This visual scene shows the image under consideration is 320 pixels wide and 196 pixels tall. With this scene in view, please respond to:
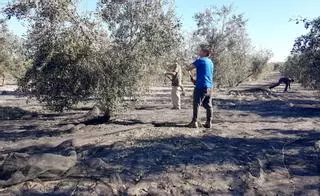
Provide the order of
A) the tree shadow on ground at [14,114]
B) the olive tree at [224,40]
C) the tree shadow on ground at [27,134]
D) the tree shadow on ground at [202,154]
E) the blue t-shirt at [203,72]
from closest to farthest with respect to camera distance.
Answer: the tree shadow on ground at [202,154] → the blue t-shirt at [203,72] → the tree shadow on ground at [27,134] → the tree shadow on ground at [14,114] → the olive tree at [224,40]

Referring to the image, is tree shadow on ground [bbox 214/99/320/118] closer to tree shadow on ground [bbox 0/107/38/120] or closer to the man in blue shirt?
the man in blue shirt

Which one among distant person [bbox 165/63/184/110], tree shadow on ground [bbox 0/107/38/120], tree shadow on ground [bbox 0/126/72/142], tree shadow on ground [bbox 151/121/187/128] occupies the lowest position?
tree shadow on ground [bbox 0/126/72/142]

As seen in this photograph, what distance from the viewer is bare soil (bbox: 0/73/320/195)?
6285 millimetres

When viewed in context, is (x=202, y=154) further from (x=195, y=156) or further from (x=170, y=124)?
(x=170, y=124)

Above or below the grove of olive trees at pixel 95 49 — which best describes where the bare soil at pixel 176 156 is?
below

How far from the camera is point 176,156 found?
25.2 ft

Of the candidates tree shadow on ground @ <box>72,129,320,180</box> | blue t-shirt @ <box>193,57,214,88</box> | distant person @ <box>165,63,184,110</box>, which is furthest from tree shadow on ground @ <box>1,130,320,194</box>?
distant person @ <box>165,63,184,110</box>

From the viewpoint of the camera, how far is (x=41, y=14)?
11.1 m

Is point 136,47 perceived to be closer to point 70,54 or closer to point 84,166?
point 70,54

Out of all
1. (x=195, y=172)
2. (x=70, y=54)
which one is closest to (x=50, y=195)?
(x=195, y=172)

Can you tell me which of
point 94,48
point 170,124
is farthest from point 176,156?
point 94,48

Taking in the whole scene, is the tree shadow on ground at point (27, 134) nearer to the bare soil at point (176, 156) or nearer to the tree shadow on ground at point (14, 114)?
the bare soil at point (176, 156)

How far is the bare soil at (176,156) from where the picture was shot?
6285 mm

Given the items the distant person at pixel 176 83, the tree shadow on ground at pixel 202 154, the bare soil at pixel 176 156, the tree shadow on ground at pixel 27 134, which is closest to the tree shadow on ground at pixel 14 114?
the bare soil at pixel 176 156
